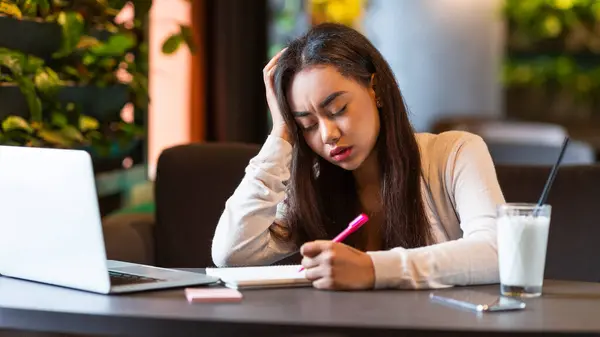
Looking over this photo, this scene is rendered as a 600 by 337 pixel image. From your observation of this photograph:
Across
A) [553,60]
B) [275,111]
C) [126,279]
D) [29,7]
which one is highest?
[29,7]

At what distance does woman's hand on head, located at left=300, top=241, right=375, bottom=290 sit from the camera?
5.59ft

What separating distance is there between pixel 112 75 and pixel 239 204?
1.05 metres

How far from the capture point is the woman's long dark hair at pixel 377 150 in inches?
83.6

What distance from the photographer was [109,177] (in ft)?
10.0

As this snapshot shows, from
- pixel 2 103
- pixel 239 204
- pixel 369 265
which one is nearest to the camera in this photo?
pixel 369 265

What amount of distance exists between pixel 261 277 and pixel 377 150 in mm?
539

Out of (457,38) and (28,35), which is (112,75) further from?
(457,38)

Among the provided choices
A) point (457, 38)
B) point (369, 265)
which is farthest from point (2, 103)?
point (457, 38)

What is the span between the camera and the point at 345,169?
2266 mm

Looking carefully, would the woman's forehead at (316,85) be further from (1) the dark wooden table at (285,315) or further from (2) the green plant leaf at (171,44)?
(2) the green plant leaf at (171,44)

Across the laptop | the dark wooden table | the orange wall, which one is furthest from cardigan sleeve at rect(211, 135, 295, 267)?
the orange wall

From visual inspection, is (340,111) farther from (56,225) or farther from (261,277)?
(56,225)

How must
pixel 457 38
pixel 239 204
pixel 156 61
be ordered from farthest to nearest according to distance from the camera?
pixel 457 38
pixel 156 61
pixel 239 204

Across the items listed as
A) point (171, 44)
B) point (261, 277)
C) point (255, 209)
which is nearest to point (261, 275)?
point (261, 277)
